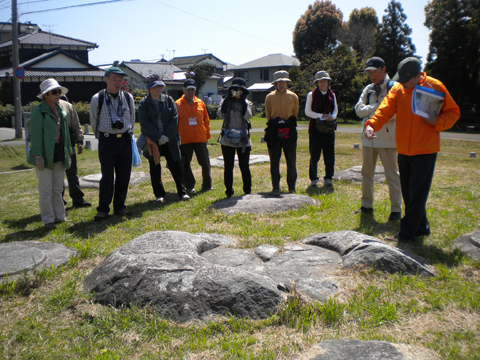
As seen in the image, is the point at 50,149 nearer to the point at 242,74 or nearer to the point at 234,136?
the point at 234,136

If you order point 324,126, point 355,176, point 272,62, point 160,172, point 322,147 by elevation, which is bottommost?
point 355,176

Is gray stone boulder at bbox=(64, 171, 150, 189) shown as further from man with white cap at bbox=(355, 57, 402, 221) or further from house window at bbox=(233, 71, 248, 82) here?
house window at bbox=(233, 71, 248, 82)

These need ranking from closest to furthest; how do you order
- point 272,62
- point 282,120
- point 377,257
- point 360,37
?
point 377,257 → point 282,120 → point 360,37 → point 272,62

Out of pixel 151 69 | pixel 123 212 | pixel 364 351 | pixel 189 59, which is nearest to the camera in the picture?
pixel 364 351

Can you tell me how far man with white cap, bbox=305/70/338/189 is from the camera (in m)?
6.93

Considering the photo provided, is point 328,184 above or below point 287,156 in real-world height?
below

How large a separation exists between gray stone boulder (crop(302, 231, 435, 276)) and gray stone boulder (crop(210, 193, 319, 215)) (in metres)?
1.60

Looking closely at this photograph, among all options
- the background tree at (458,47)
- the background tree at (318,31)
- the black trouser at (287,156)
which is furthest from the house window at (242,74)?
the black trouser at (287,156)

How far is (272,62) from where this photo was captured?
53719mm

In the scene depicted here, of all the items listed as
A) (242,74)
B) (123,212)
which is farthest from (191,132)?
(242,74)

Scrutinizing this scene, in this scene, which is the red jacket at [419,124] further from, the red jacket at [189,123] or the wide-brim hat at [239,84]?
the red jacket at [189,123]

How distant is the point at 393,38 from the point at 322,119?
29.5 metres

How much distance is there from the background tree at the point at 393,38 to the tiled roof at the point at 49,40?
23855 millimetres

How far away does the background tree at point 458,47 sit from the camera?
25.1m
